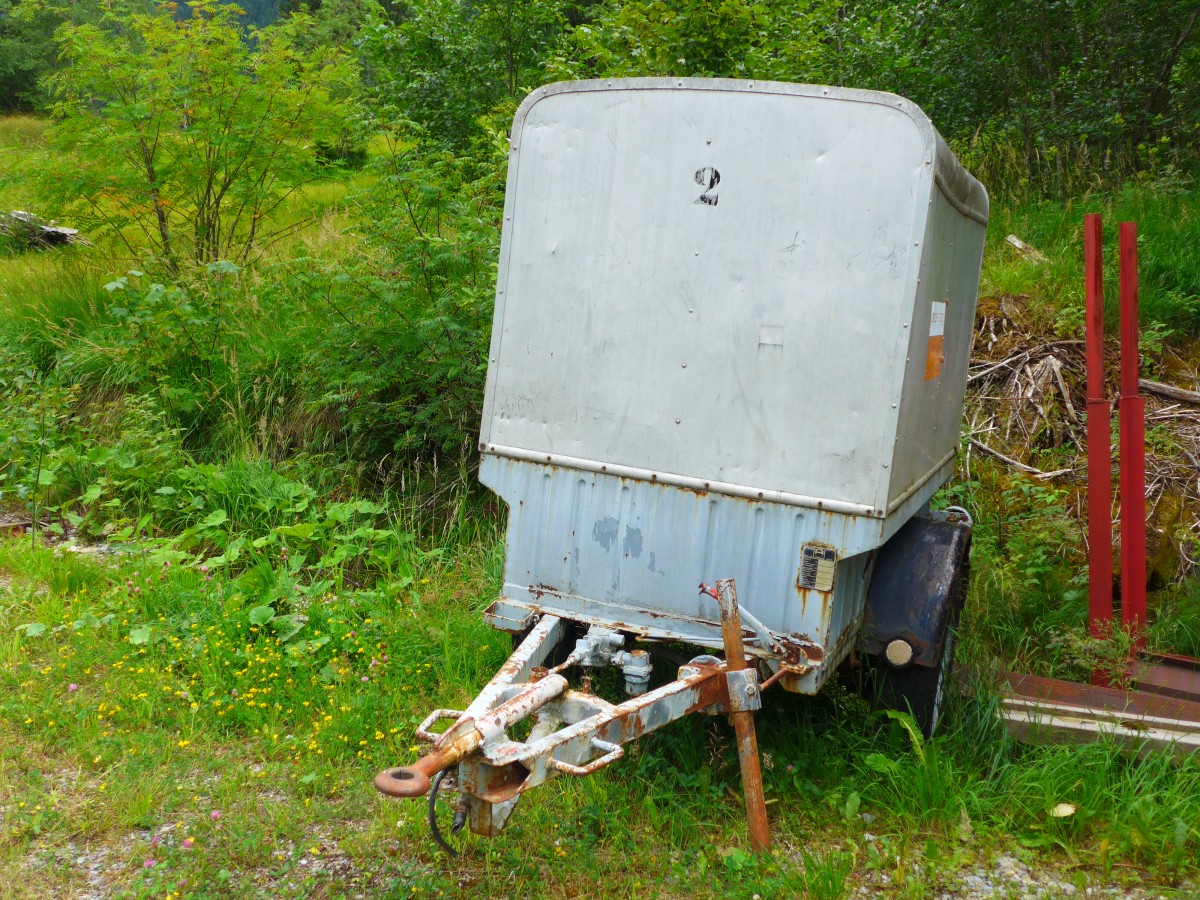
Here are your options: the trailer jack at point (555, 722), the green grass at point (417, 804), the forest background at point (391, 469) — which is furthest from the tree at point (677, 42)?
the trailer jack at point (555, 722)

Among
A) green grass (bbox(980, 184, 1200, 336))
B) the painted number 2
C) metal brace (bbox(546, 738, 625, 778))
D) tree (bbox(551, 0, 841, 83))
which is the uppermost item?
tree (bbox(551, 0, 841, 83))

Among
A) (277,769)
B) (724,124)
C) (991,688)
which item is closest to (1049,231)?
(991,688)

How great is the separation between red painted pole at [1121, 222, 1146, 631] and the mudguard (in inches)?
49.5

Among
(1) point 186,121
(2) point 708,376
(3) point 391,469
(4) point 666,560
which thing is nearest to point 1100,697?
(4) point 666,560

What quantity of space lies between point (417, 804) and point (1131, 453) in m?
3.70

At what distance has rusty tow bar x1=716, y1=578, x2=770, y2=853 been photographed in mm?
3156

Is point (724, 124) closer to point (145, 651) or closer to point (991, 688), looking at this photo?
point (991, 688)

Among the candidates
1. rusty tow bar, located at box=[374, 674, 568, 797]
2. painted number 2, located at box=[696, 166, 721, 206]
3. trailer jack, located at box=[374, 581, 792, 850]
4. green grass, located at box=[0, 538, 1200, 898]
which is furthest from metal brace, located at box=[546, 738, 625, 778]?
painted number 2, located at box=[696, 166, 721, 206]

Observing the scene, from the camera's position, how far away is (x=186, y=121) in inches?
312

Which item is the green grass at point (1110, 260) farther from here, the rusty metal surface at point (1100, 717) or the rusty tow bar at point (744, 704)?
the rusty tow bar at point (744, 704)

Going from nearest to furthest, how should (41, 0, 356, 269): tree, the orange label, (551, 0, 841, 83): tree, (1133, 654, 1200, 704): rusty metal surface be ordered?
the orange label, (1133, 654, 1200, 704): rusty metal surface, (41, 0, 356, 269): tree, (551, 0, 841, 83): tree

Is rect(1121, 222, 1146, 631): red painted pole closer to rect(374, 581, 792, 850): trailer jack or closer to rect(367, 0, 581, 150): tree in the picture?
rect(374, 581, 792, 850): trailer jack

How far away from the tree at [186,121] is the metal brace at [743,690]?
6.64m

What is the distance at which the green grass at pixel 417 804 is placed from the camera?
10.9 feet
